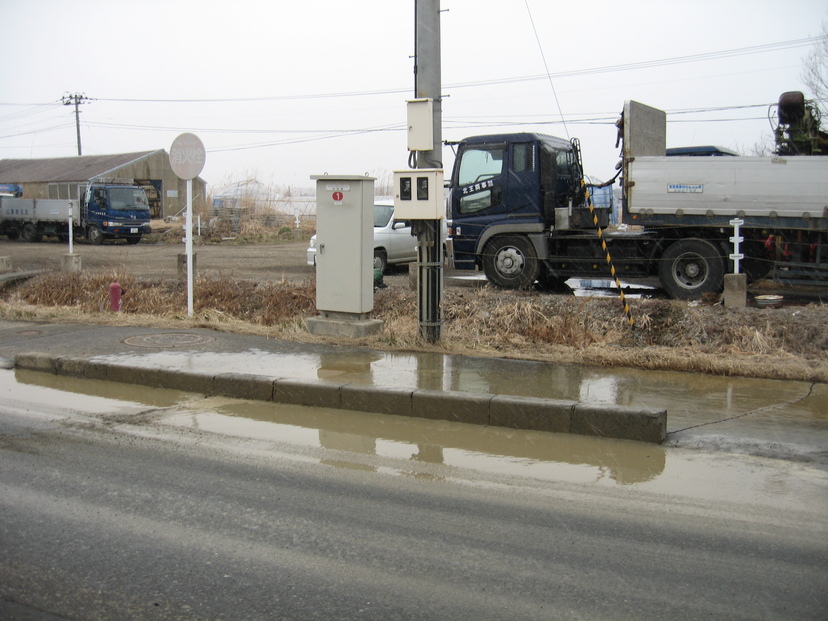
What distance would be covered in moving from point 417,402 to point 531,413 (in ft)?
3.38

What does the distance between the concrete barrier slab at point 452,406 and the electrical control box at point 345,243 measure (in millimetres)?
3237

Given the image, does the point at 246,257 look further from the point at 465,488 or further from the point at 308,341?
the point at 465,488

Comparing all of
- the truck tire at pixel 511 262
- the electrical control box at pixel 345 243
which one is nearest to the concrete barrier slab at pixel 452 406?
the electrical control box at pixel 345 243

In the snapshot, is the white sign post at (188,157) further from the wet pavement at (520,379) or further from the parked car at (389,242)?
the parked car at (389,242)

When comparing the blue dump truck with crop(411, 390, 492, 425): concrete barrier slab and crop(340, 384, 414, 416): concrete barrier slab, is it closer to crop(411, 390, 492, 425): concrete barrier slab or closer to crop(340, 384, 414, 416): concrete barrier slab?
crop(340, 384, 414, 416): concrete barrier slab

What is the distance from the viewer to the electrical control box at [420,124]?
900 centimetres

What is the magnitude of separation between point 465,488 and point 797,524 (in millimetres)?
1974

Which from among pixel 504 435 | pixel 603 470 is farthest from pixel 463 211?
pixel 603 470

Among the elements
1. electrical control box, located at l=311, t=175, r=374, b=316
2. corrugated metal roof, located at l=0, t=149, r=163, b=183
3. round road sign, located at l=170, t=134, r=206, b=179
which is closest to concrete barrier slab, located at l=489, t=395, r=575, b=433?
electrical control box, located at l=311, t=175, r=374, b=316

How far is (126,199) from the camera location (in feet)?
118

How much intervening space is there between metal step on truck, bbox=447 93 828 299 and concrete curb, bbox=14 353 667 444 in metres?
6.34

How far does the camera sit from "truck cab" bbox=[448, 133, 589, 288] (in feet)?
46.3

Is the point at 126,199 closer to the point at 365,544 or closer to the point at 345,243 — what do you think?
the point at 345,243

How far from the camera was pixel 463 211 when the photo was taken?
14.8m
